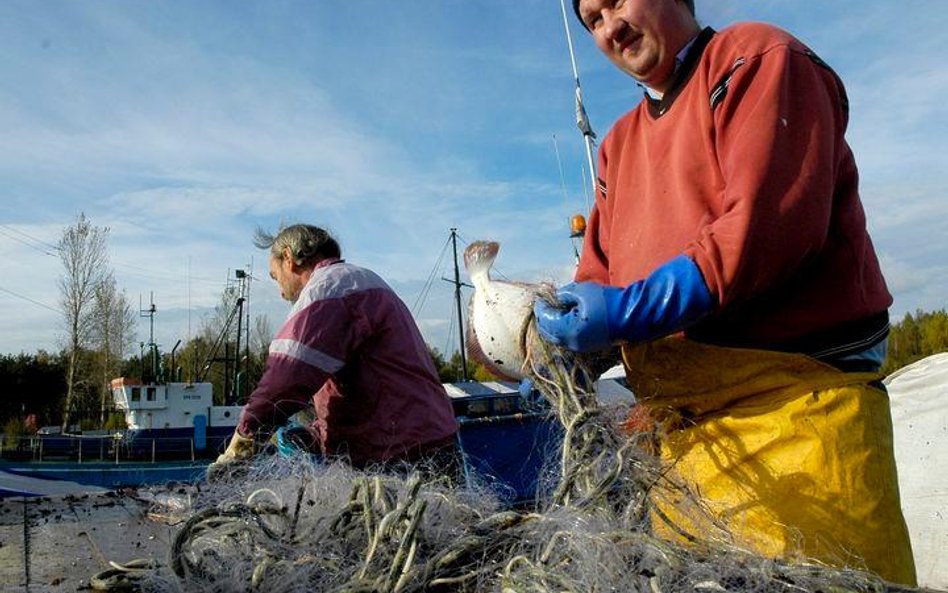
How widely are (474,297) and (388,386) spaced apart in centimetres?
155

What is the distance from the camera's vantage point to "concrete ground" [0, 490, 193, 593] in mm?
1800

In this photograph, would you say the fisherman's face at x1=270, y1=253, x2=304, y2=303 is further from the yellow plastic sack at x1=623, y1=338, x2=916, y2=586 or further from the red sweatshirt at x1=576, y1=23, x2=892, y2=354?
the yellow plastic sack at x1=623, y1=338, x2=916, y2=586

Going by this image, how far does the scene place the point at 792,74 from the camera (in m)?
1.57

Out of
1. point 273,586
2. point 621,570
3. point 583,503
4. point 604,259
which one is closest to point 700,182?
point 604,259

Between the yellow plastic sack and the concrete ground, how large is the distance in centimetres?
120

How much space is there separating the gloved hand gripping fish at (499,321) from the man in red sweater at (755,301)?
0.46 ft

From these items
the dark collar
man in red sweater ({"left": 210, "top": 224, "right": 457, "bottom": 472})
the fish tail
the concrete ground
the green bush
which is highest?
the dark collar

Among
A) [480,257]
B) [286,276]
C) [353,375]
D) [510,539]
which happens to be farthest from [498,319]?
[286,276]

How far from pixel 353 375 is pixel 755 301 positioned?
2.17m

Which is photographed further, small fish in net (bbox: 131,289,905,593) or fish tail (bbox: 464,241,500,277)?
fish tail (bbox: 464,241,500,277)

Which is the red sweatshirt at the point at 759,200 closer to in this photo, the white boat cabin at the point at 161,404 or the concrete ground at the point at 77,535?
the concrete ground at the point at 77,535

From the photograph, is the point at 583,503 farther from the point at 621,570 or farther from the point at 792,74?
the point at 792,74

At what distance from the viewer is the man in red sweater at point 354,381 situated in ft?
10.7

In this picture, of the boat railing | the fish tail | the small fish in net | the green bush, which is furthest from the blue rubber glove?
the green bush
